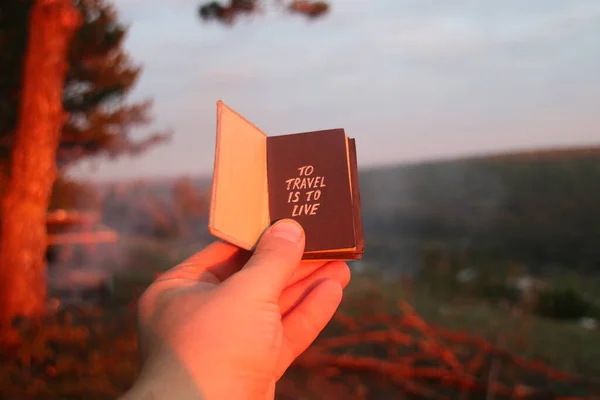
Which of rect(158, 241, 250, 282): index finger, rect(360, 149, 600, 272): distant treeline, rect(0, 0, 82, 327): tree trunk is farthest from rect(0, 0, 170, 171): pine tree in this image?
rect(360, 149, 600, 272): distant treeline

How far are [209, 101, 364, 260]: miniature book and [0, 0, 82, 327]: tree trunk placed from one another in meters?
3.71

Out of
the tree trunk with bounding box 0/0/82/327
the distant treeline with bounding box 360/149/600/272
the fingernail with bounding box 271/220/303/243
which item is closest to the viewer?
the fingernail with bounding box 271/220/303/243

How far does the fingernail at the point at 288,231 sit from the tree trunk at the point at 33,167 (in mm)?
3844

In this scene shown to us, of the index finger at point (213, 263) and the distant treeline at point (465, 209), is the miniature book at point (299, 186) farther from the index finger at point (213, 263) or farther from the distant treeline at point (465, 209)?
the distant treeline at point (465, 209)

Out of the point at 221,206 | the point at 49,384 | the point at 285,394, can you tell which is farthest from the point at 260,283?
the point at 49,384

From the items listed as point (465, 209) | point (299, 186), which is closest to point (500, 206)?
point (465, 209)

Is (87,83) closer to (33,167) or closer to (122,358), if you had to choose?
(33,167)

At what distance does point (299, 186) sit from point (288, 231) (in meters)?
0.18

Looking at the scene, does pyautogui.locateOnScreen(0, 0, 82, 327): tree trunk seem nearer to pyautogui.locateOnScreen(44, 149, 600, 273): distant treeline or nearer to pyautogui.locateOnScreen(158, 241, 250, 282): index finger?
pyautogui.locateOnScreen(158, 241, 250, 282): index finger

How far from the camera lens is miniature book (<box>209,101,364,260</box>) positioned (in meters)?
1.55

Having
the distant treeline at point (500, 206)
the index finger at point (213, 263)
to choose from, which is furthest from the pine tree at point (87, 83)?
the distant treeline at point (500, 206)

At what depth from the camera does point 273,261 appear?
4.70 feet

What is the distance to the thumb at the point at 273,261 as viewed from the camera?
1.38 meters

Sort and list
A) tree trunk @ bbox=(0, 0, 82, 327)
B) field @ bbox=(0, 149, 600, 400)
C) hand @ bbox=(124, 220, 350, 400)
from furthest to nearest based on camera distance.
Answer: tree trunk @ bbox=(0, 0, 82, 327)
field @ bbox=(0, 149, 600, 400)
hand @ bbox=(124, 220, 350, 400)
